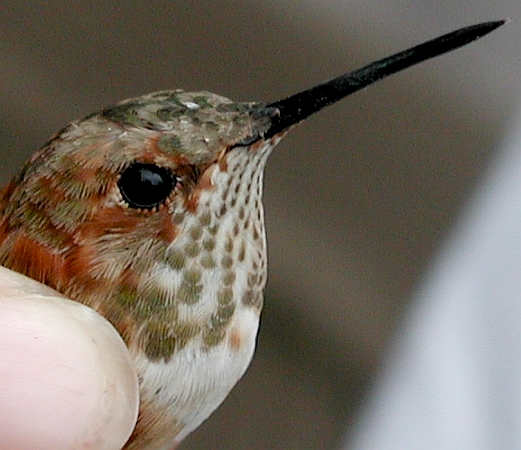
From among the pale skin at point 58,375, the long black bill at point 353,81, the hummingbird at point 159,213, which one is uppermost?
the long black bill at point 353,81

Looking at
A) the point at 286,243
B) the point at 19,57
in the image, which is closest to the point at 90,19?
the point at 19,57

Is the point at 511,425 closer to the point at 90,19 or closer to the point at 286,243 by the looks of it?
the point at 286,243

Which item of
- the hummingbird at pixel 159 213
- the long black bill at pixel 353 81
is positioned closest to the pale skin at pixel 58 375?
the hummingbird at pixel 159 213

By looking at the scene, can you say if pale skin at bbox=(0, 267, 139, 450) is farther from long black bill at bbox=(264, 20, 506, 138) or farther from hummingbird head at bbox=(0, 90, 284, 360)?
long black bill at bbox=(264, 20, 506, 138)

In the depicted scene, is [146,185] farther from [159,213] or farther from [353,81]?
[353,81]

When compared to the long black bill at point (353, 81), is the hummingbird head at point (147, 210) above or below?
below

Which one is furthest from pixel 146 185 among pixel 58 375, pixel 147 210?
pixel 58 375

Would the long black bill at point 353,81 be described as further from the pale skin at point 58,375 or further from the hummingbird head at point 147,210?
the pale skin at point 58,375
